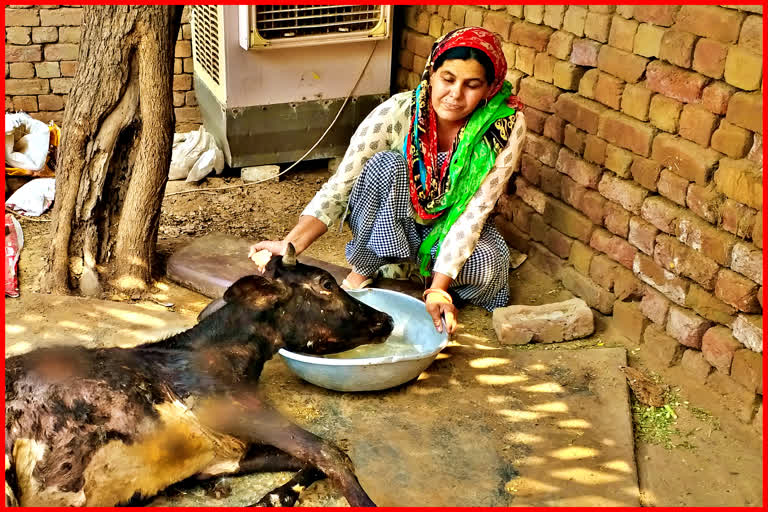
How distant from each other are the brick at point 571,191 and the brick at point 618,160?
0.28 metres

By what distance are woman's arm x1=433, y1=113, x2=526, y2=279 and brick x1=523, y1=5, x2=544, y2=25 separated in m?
0.80

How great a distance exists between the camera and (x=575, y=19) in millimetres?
4797

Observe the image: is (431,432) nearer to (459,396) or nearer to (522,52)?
(459,396)

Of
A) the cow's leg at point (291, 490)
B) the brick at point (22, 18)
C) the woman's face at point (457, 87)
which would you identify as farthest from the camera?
the brick at point (22, 18)

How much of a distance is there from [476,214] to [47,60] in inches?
166

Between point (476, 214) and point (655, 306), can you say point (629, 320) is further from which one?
point (476, 214)

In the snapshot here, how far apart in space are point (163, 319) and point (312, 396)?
1063 mm

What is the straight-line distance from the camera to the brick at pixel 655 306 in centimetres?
438

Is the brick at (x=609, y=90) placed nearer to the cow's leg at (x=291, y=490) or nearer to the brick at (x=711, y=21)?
the brick at (x=711, y=21)

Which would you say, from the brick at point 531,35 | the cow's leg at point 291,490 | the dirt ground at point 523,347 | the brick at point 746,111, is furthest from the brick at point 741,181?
the cow's leg at point 291,490

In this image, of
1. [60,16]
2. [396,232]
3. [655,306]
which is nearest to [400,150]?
[396,232]

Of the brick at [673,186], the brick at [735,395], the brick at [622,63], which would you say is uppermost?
the brick at [622,63]

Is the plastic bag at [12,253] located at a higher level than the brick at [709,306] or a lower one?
lower

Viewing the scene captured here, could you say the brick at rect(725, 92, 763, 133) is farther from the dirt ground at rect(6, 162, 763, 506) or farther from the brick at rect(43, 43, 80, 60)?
the brick at rect(43, 43, 80, 60)
